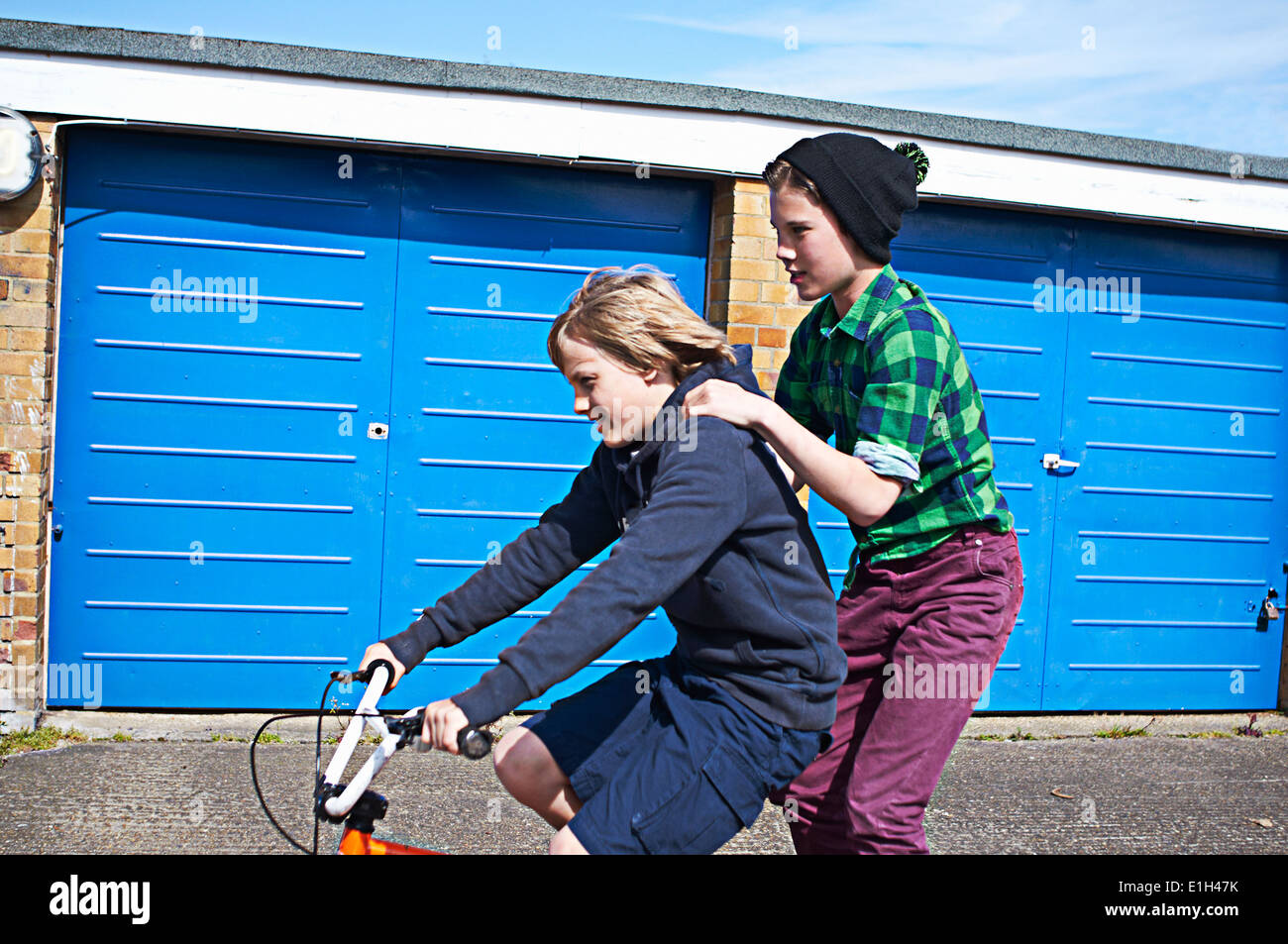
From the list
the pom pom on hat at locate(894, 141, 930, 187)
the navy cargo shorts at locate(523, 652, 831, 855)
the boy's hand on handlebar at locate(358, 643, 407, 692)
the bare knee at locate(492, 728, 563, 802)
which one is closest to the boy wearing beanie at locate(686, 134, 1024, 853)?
the pom pom on hat at locate(894, 141, 930, 187)

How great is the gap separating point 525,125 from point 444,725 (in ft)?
13.6

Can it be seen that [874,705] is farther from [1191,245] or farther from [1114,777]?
[1191,245]

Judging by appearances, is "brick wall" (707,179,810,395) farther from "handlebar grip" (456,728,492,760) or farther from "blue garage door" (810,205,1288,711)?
"handlebar grip" (456,728,492,760)

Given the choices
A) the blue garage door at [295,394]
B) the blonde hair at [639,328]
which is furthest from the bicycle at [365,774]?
the blue garage door at [295,394]

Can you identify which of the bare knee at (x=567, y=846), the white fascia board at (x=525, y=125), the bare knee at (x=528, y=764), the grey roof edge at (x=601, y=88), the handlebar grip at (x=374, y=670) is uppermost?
the grey roof edge at (x=601, y=88)

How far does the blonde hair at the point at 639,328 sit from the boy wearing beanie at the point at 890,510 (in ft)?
1.29

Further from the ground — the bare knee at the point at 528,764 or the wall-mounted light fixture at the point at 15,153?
the wall-mounted light fixture at the point at 15,153

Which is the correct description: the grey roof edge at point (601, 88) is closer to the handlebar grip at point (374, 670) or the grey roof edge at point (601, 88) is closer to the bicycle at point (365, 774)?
the handlebar grip at point (374, 670)

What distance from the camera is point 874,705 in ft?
9.58

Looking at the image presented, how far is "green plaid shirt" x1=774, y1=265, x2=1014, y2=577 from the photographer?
262cm

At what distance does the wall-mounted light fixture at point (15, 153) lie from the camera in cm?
521

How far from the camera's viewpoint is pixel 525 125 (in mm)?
5660

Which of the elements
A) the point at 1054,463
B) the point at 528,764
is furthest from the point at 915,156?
the point at 1054,463

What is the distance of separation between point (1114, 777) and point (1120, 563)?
1385 mm
